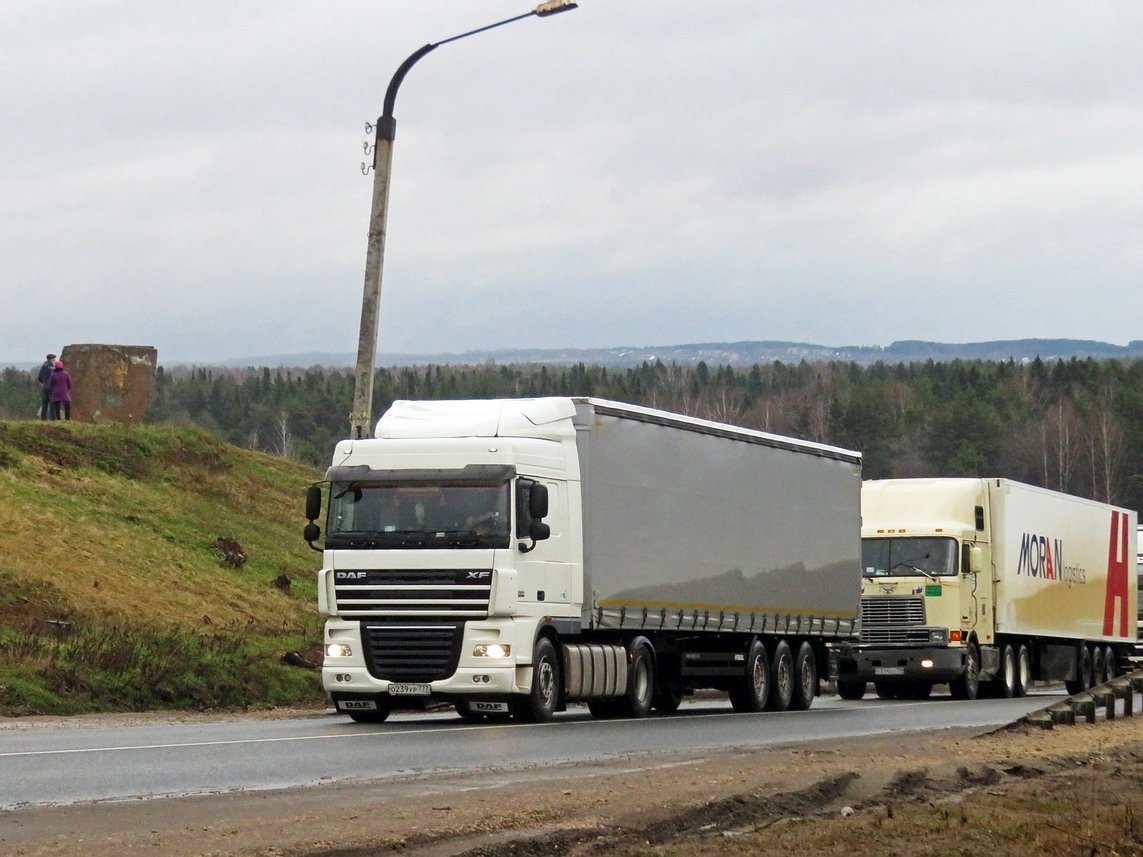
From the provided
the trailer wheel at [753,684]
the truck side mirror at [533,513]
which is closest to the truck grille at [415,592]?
the truck side mirror at [533,513]

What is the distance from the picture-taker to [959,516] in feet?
111

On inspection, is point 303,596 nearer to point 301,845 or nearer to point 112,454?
point 112,454

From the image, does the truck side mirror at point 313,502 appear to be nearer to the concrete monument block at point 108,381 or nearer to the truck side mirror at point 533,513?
the truck side mirror at point 533,513

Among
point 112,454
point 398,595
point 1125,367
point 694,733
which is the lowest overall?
point 694,733

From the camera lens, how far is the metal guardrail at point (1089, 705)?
20.0 m

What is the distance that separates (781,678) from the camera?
88.5ft

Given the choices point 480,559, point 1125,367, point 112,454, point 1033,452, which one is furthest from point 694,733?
point 1125,367

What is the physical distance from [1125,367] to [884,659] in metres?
136

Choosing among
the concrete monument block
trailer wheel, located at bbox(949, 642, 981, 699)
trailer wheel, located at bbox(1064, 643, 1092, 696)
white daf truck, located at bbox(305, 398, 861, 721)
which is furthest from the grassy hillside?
Result: trailer wheel, located at bbox(1064, 643, 1092, 696)

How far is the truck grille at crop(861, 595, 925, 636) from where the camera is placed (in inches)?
1298

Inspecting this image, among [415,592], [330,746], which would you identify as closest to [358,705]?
[415,592]

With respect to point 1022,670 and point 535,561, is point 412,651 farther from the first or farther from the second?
point 1022,670

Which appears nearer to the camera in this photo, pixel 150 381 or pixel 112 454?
pixel 112 454

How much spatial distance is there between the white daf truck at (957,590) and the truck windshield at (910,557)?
0.06 feet
